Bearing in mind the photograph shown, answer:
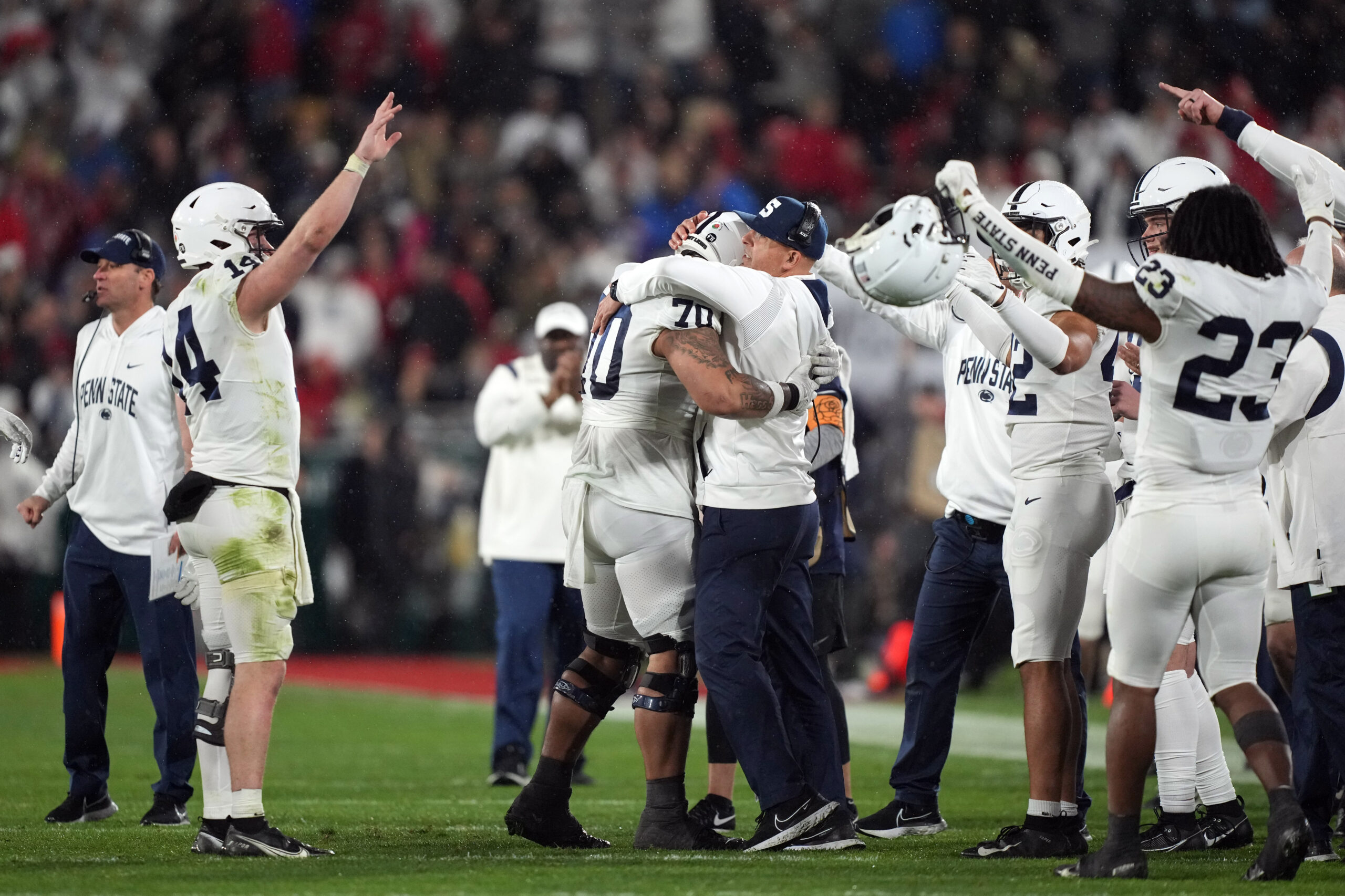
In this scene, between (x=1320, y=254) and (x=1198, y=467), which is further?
(x=1320, y=254)

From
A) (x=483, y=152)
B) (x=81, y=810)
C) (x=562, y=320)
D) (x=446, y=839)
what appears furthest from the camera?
(x=483, y=152)

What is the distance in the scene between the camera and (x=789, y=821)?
212 inches

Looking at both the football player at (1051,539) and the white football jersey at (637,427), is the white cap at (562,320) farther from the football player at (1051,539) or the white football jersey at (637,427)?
the football player at (1051,539)

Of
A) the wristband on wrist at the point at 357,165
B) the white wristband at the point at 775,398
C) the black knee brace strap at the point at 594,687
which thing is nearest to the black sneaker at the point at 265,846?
the black knee brace strap at the point at 594,687

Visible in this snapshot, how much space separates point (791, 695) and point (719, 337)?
1291 millimetres

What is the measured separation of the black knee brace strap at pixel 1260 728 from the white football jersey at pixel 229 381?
315 cm

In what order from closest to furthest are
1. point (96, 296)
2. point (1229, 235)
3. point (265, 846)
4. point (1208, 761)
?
point (1229, 235) → point (265, 846) → point (1208, 761) → point (96, 296)

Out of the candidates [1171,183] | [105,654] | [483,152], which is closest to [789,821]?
[1171,183]

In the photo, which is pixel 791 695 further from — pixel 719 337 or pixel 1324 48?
pixel 1324 48

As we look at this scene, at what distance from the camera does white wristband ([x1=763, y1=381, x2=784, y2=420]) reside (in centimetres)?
532

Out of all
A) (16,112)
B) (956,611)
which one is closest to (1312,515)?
(956,611)

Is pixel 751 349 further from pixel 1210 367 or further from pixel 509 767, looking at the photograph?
pixel 509 767

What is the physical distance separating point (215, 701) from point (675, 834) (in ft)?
5.35

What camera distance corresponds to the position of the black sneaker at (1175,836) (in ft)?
19.1
